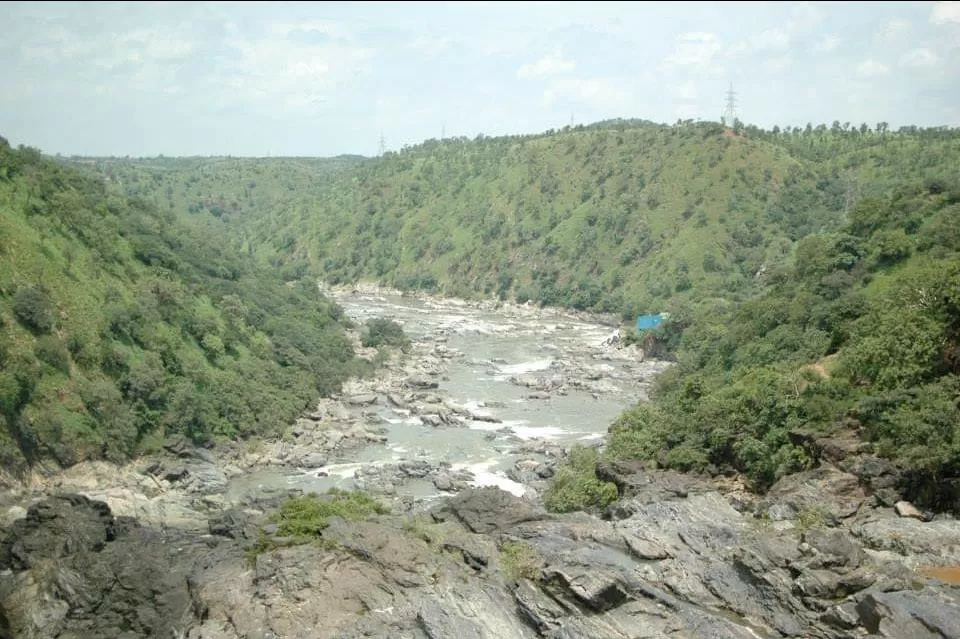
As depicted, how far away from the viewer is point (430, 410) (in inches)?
2060

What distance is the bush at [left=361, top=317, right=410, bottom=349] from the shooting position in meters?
69.4

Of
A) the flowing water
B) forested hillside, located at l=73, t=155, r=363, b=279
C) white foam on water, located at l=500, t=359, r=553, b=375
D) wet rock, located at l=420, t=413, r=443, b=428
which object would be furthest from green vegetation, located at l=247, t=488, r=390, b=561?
forested hillside, located at l=73, t=155, r=363, b=279

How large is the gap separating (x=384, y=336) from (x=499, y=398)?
Answer: 1661 centimetres

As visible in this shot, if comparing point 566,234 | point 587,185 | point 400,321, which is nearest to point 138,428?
point 400,321

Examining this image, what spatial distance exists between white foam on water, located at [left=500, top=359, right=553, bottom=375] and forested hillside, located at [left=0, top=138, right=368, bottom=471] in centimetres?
1204

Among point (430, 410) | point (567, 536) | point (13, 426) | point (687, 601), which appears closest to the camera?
point (687, 601)

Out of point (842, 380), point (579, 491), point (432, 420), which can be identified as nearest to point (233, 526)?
point (579, 491)

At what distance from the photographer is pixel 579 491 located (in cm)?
3288

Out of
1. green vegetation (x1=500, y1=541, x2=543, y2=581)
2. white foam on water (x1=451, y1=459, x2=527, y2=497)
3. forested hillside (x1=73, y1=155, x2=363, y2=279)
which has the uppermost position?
forested hillside (x1=73, y1=155, x2=363, y2=279)

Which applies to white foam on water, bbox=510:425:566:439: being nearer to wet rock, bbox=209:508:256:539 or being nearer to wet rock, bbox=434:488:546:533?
wet rock, bbox=434:488:546:533

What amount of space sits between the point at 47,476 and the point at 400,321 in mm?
54484

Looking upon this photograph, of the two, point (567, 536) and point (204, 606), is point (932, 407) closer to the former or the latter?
point (567, 536)

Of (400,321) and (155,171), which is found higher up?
(155,171)

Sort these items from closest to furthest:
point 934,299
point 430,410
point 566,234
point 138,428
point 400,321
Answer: point 934,299, point 138,428, point 430,410, point 400,321, point 566,234
